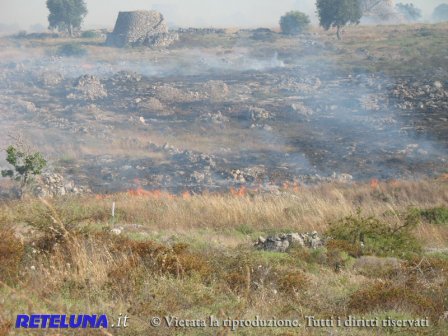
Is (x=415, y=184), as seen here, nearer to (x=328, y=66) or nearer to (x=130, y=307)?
(x=130, y=307)

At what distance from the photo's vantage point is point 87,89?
29703mm

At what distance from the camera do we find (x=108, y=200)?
11477 mm

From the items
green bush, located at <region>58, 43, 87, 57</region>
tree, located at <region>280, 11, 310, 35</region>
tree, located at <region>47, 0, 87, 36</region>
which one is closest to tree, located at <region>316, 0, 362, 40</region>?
tree, located at <region>280, 11, 310, 35</region>

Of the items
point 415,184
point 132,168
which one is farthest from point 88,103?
point 415,184

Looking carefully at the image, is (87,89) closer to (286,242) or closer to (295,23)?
(286,242)

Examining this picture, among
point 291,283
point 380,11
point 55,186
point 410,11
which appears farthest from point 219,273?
point 410,11

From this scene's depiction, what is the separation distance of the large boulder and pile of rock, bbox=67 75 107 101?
1733cm

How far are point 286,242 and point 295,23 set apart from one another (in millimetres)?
49037

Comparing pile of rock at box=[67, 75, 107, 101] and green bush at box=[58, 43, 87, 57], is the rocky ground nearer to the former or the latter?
pile of rock at box=[67, 75, 107, 101]

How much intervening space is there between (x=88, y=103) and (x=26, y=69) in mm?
12795

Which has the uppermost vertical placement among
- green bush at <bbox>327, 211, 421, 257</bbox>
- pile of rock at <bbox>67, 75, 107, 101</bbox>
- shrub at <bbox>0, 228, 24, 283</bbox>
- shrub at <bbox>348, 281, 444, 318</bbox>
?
pile of rock at <bbox>67, 75, 107, 101</bbox>

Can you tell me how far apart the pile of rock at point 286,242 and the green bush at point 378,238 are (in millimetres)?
419

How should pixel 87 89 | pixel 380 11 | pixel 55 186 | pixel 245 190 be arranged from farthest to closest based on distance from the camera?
pixel 380 11 → pixel 87 89 → pixel 55 186 → pixel 245 190

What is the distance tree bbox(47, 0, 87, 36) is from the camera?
189 feet
